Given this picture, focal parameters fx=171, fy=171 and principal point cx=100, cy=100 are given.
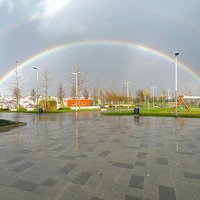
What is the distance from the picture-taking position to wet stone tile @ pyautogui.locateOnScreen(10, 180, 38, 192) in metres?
3.58

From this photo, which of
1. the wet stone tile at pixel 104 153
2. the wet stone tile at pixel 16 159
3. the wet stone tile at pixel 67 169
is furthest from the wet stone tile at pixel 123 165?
the wet stone tile at pixel 16 159

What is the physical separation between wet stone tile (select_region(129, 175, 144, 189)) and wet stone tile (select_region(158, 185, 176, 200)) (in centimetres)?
38

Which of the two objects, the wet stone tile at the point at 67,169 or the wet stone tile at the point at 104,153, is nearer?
the wet stone tile at the point at 67,169

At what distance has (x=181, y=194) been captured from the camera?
3303mm

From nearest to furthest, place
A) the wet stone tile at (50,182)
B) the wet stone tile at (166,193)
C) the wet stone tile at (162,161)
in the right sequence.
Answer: the wet stone tile at (166,193)
the wet stone tile at (50,182)
the wet stone tile at (162,161)

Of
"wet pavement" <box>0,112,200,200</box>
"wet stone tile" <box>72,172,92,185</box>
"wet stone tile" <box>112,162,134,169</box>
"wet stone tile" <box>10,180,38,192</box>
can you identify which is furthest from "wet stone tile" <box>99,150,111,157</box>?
"wet stone tile" <box>10,180,38,192</box>

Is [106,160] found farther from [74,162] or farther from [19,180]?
[19,180]

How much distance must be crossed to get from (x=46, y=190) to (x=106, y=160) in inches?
87.7

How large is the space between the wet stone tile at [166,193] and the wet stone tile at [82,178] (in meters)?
1.61

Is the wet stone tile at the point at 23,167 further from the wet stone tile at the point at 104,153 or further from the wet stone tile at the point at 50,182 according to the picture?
the wet stone tile at the point at 104,153

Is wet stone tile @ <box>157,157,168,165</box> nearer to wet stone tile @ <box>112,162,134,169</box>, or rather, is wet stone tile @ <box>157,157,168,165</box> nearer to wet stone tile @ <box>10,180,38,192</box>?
wet stone tile @ <box>112,162,134,169</box>

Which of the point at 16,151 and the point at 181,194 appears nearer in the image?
the point at 181,194

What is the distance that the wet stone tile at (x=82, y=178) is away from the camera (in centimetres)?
381

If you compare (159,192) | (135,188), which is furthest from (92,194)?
(159,192)
